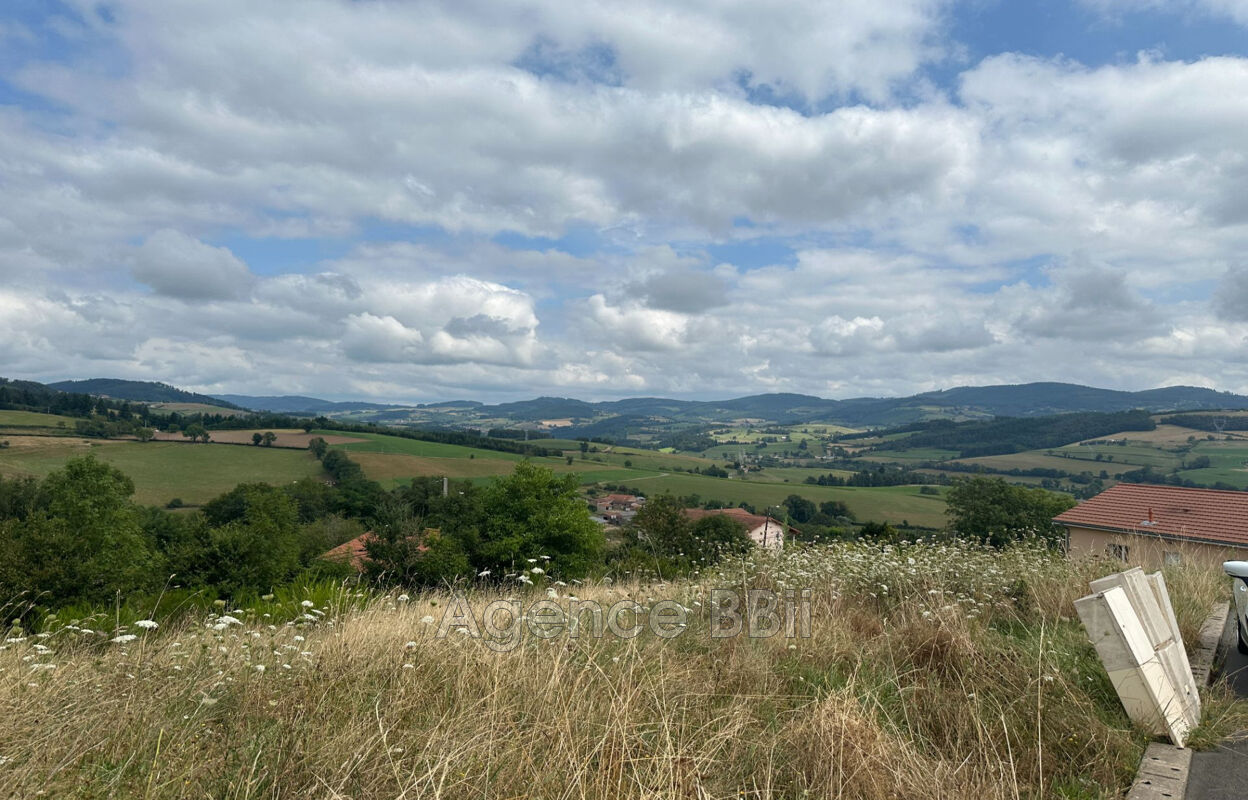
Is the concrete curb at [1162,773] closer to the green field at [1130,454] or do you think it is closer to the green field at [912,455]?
the green field at [1130,454]

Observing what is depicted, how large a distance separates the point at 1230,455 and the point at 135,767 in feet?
410

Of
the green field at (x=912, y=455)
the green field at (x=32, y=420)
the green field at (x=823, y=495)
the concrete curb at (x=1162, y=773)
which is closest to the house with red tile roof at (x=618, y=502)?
the green field at (x=823, y=495)

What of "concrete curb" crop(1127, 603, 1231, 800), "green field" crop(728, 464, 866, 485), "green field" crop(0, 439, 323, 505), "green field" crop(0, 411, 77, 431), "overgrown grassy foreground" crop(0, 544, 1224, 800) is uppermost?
"overgrown grassy foreground" crop(0, 544, 1224, 800)

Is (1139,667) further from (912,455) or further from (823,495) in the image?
(912,455)

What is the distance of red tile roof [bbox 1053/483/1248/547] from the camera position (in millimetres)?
25698

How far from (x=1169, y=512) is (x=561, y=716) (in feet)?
112

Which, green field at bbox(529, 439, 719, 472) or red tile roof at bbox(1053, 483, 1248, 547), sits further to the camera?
green field at bbox(529, 439, 719, 472)

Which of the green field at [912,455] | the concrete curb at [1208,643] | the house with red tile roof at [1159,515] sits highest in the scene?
the concrete curb at [1208,643]

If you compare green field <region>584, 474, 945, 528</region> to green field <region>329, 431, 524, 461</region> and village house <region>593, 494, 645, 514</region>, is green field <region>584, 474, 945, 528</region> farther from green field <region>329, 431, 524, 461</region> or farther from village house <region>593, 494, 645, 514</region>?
green field <region>329, 431, 524, 461</region>

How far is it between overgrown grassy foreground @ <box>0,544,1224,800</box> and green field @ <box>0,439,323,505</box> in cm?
7515

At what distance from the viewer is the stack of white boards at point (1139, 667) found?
3943 millimetres

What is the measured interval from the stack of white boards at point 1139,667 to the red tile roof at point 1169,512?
24.8m

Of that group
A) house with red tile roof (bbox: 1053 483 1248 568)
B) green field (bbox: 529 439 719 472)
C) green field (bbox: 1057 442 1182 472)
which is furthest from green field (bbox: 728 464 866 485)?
house with red tile roof (bbox: 1053 483 1248 568)

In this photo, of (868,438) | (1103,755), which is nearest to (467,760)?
(1103,755)
